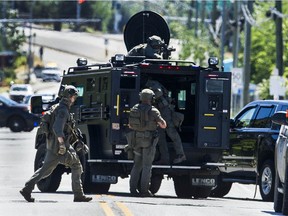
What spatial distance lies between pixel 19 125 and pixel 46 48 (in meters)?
99.9

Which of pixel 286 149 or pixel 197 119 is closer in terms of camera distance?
pixel 286 149

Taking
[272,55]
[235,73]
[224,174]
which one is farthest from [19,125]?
[224,174]

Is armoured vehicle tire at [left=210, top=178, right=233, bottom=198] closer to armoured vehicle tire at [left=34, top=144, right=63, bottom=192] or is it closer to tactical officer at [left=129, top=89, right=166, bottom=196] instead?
tactical officer at [left=129, top=89, right=166, bottom=196]

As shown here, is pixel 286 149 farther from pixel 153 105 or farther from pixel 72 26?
pixel 72 26

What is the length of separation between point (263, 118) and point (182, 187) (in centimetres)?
199

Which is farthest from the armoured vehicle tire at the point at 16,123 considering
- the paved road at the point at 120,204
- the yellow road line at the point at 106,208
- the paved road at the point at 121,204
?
the yellow road line at the point at 106,208

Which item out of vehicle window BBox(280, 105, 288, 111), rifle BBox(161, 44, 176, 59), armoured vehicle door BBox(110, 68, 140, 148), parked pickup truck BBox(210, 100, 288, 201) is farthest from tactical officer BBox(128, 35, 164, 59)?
vehicle window BBox(280, 105, 288, 111)

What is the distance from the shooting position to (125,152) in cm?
2245

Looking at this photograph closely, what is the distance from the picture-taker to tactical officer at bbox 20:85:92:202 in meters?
19.4

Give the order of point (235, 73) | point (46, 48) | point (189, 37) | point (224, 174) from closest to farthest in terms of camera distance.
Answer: point (224, 174), point (235, 73), point (189, 37), point (46, 48)

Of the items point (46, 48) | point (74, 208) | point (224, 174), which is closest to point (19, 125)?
point (224, 174)

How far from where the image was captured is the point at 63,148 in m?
19.5

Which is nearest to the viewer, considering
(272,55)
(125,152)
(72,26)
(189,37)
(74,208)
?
(74,208)

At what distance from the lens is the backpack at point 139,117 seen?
70.9 ft
